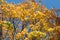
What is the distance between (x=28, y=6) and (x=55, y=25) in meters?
3.93

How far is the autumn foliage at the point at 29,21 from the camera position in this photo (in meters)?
16.5

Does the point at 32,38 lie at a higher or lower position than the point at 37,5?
lower

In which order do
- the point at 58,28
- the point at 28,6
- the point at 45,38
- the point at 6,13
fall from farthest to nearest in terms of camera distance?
the point at 28,6
the point at 6,13
the point at 45,38
the point at 58,28

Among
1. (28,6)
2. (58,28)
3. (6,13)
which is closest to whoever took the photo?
(58,28)

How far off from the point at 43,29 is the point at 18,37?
2.28 meters

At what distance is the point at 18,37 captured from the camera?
58.3ft

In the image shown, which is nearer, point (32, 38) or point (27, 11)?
point (32, 38)

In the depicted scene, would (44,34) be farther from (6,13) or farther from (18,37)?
(6,13)

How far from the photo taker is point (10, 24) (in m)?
17.5

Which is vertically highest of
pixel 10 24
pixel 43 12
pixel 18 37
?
pixel 43 12

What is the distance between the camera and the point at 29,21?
730 inches

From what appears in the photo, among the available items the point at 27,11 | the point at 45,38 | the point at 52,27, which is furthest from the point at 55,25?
the point at 27,11

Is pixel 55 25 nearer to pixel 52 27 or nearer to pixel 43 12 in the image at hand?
pixel 52 27

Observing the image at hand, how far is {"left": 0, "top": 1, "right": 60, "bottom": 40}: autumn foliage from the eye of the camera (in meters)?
16.5
